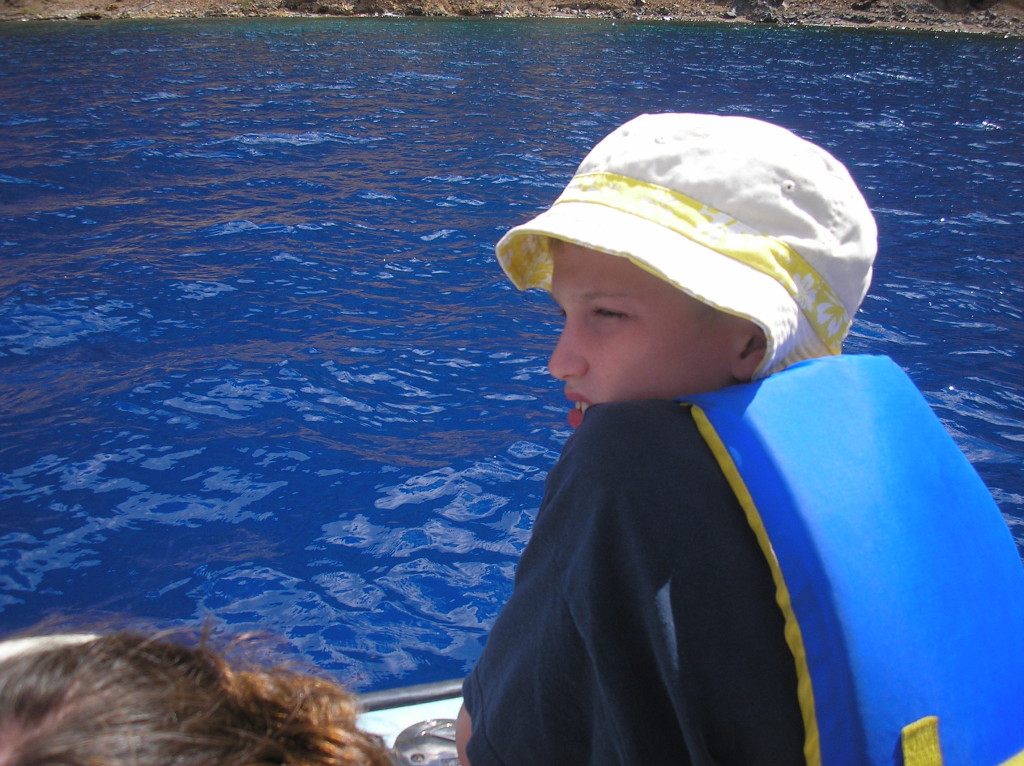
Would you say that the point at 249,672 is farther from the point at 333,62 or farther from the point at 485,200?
the point at 333,62

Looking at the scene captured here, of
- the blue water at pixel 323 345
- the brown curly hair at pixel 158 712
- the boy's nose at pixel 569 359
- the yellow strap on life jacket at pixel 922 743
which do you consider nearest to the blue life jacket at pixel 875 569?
the yellow strap on life jacket at pixel 922 743

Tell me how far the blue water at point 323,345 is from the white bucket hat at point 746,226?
2157 millimetres

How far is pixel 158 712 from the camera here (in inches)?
33.9

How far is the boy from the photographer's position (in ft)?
3.48

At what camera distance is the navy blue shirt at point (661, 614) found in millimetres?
1052

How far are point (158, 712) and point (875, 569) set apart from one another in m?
0.87

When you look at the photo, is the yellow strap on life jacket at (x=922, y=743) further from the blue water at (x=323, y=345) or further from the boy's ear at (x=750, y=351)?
the blue water at (x=323, y=345)

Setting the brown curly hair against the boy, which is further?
the boy

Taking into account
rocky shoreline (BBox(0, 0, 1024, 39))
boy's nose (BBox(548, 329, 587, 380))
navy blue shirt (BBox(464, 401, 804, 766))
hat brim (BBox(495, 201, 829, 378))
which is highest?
rocky shoreline (BBox(0, 0, 1024, 39))

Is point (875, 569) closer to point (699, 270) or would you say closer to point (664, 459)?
point (664, 459)

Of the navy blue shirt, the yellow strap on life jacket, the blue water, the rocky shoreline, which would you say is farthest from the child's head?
the rocky shoreline

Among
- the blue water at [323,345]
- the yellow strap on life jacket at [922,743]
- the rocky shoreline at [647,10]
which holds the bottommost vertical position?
the blue water at [323,345]

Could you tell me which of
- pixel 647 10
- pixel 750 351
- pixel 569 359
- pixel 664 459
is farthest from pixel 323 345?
pixel 647 10

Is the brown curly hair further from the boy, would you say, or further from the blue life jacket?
the blue life jacket
